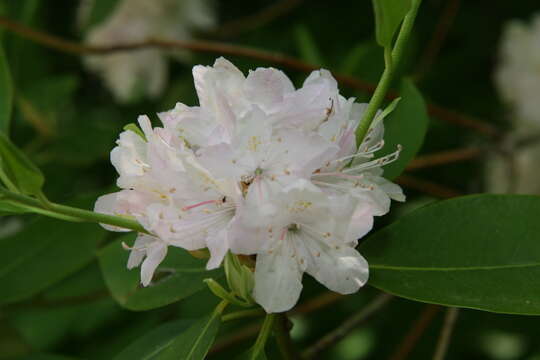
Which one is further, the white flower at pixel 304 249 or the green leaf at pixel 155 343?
the green leaf at pixel 155 343

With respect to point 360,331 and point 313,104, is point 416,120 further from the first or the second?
point 360,331

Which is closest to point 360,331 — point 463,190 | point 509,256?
point 463,190

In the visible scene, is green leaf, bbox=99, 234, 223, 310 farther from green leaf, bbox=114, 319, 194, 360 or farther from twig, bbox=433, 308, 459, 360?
twig, bbox=433, 308, 459, 360

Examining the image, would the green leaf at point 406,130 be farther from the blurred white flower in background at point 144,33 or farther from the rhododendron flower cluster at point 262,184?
the blurred white flower in background at point 144,33

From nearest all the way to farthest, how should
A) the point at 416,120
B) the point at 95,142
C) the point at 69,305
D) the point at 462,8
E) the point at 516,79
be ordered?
the point at 416,120
the point at 69,305
the point at 95,142
the point at 516,79
the point at 462,8

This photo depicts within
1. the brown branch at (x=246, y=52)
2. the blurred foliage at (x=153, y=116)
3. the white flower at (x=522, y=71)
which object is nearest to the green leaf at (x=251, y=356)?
the blurred foliage at (x=153, y=116)
